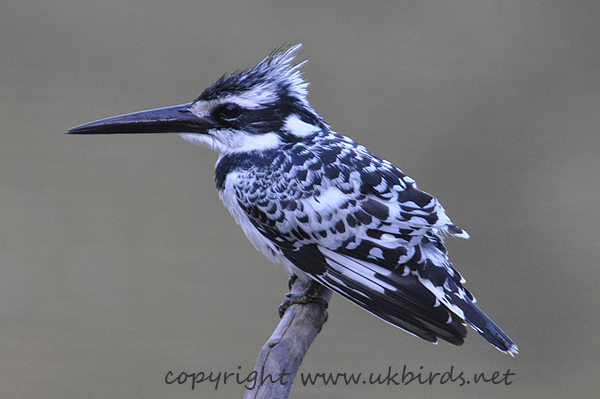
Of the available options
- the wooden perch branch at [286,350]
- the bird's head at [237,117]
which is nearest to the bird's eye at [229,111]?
the bird's head at [237,117]

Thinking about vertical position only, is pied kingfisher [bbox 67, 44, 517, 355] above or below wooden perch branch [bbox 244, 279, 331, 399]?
above

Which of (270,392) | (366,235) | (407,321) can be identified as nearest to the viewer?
(270,392)

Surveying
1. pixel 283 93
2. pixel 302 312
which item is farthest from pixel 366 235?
pixel 283 93

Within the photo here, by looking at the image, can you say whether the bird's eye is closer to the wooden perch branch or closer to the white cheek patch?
the white cheek patch

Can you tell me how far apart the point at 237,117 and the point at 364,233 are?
1.58 feet

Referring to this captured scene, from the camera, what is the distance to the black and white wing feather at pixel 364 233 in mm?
1562

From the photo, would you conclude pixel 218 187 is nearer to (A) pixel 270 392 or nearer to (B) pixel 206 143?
(B) pixel 206 143

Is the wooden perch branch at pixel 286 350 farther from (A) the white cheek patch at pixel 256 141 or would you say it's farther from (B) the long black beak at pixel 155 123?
(B) the long black beak at pixel 155 123

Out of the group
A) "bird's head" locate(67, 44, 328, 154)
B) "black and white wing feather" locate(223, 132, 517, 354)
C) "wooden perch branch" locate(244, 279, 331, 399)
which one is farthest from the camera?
"bird's head" locate(67, 44, 328, 154)

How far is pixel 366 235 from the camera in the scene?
5.39ft

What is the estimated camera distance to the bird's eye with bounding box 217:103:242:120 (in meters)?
1.75

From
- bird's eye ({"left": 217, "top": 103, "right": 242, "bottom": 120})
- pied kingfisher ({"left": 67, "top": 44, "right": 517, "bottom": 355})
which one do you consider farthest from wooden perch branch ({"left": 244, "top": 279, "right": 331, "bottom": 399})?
bird's eye ({"left": 217, "top": 103, "right": 242, "bottom": 120})

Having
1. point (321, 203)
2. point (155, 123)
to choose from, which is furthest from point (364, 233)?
point (155, 123)

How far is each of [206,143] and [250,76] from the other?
23 centimetres
